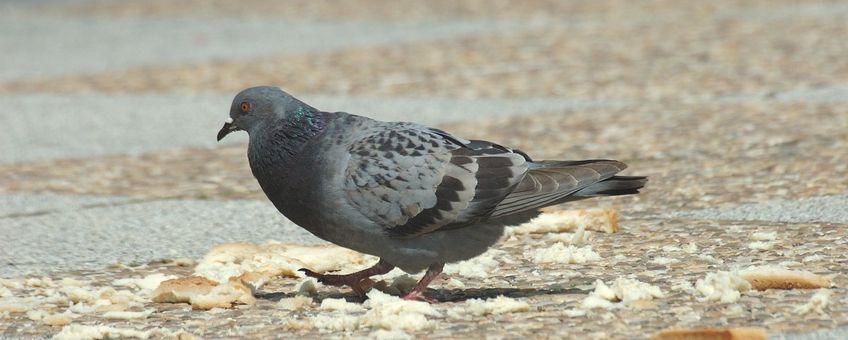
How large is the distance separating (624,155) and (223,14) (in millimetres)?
9385

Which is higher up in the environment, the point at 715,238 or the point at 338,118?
the point at 338,118

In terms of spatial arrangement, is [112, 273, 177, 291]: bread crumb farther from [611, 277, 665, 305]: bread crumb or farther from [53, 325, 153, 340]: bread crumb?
[611, 277, 665, 305]: bread crumb

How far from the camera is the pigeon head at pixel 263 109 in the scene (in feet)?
15.2

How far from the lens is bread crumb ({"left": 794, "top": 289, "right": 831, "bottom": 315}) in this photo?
4023 millimetres

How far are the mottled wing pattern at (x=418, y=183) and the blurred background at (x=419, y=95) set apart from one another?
141 cm

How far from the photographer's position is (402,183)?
4.46m

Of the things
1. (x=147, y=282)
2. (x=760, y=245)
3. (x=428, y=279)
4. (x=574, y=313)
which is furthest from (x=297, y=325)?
(x=760, y=245)

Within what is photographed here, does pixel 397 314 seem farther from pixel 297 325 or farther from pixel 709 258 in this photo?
pixel 709 258

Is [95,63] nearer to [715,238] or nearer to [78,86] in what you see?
[78,86]

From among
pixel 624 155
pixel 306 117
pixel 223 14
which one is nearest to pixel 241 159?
pixel 624 155

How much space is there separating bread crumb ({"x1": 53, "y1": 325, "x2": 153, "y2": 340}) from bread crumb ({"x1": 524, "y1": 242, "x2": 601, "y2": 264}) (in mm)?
1519

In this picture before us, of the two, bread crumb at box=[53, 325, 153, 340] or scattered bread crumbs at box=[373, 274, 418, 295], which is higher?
bread crumb at box=[53, 325, 153, 340]

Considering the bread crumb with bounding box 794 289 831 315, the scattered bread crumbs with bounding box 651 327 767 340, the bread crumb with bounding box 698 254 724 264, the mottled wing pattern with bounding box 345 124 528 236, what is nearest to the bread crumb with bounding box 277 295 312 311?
the mottled wing pattern with bounding box 345 124 528 236

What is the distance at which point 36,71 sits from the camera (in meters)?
11.7
